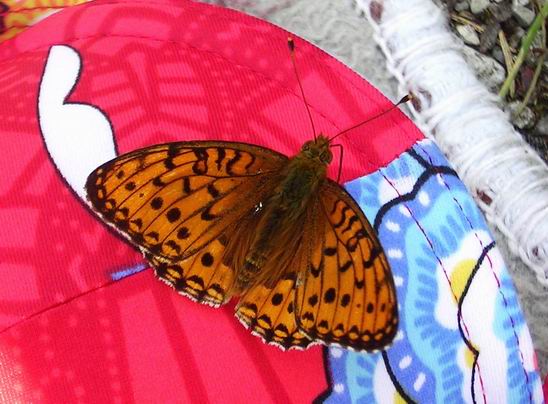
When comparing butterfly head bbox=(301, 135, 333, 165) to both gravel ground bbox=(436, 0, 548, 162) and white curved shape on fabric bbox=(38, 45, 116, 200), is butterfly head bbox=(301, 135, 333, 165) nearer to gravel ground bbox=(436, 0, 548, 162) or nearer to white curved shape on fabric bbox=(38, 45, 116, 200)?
white curved shape on fabric bbox=(38, 45, 116, 200)

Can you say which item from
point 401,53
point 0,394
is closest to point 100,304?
Answer: point 0,394

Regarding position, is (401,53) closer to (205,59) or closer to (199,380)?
(205,59)

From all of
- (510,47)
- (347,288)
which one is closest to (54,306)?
(347,288)

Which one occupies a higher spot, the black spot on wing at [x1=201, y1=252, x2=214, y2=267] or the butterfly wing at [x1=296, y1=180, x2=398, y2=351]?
the butterfly wing at [x1=296, y1=180, x2=398, y2=351]

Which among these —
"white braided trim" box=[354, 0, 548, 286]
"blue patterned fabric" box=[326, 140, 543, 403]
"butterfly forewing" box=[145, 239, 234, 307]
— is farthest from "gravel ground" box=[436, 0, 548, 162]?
"butterfly forewing" box=[145, 239, 234, 307]

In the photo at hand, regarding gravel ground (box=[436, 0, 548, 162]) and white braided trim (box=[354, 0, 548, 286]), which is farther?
gravel ground (box=[436, 0, 548, 162])

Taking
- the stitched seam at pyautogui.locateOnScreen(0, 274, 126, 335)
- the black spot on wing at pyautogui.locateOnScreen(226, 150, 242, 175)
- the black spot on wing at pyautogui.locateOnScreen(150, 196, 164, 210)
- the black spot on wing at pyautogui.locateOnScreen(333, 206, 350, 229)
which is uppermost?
the black spot on wing at pyautogui.locateOnScreen(333, 206, 350, 229)

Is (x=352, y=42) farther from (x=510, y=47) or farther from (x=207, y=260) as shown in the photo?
(x=207, y=260)
